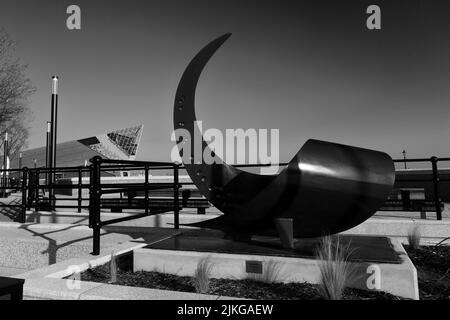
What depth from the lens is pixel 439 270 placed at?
378cm

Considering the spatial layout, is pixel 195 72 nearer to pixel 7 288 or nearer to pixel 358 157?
pixel 358 157

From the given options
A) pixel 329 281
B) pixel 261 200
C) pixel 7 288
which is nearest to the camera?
pixel 7 288

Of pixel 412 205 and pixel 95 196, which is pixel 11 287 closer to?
pixel 95 196

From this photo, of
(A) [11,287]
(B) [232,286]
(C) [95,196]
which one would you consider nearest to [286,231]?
(B) [232,286]

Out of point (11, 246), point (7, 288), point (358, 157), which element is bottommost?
point (11, 246)

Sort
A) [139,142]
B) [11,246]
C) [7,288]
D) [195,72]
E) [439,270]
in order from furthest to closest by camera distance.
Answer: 1. [139,142]
2. [11,246]
3. [195,72]
4. [439,270]
5. [7,288]

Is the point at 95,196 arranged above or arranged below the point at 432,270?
above

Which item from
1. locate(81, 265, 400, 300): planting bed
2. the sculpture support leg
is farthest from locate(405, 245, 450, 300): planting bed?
the sculpture support leg

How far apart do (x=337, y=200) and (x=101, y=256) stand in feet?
8.66

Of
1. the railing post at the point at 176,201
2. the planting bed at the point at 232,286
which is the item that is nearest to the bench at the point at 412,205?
the railing post at the point at 176,201

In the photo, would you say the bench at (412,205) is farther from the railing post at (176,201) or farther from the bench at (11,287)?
the bench at (11,287)

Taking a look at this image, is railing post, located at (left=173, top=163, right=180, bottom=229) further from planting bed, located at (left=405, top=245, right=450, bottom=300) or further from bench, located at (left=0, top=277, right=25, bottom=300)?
bench, located at (left=0, top=277, right=25, bottom=300)
